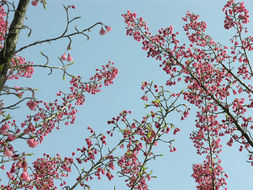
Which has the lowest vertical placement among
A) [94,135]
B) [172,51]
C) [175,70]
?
[94,135]

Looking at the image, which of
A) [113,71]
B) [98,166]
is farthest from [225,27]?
[98,166]

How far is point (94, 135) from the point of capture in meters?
6.15

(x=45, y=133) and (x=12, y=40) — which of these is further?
(x=45, y=133)

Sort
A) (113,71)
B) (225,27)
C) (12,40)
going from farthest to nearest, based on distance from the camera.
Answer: (113,71)
(225,27)
(12,40)

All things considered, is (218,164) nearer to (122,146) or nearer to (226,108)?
(226,108)

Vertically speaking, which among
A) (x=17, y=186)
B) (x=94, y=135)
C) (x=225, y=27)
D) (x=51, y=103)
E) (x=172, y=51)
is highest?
(x=225, y=27)

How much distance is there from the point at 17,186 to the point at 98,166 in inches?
83.0

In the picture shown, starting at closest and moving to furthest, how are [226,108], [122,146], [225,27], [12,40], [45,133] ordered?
1. [12,40]
2. [122,146]
3. [226,108]
4. [45,133]
5. [225,27]

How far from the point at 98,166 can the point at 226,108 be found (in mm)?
3875

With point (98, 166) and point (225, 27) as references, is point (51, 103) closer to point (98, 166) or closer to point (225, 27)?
point (98, 166)

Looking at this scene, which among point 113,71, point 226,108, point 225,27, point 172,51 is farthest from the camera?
point 113,71

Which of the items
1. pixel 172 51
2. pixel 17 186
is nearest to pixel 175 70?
pixel 172 51

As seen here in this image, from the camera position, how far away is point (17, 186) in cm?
577

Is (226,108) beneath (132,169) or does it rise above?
above
